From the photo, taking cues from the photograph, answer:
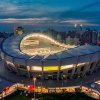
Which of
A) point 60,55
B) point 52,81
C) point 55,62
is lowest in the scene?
point 52,81

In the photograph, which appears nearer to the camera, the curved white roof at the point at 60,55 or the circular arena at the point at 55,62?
the curved white roof at the point at 60,55

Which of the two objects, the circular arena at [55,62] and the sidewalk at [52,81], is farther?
the sidewalk at [52,81]

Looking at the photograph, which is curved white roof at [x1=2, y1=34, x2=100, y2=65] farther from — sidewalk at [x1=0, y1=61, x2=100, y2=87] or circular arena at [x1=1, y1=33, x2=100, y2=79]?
sidewalk at [x1=0, y1=61, x2=100, y2=87]

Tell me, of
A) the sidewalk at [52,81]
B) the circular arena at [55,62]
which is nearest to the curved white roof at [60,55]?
the circular arena at [55,62]

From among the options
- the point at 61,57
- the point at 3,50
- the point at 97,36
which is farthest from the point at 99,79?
the point at 97,36

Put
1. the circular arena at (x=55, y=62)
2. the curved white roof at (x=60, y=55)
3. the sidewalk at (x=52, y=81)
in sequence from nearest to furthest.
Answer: the curved white roof at (x=60, y=55) → the circular arena at (x=55, y=62) → the sidewalk at (x=52, y=81)

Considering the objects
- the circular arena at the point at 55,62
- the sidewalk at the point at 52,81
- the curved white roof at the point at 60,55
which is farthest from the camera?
the sidewalk at the point at 52,81

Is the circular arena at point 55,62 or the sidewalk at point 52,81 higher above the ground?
the circular arena at point 55,62

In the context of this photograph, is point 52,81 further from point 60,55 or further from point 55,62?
point 60,55

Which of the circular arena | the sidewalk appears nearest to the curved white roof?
the circular arena

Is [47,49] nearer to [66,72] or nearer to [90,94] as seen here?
[66,72]

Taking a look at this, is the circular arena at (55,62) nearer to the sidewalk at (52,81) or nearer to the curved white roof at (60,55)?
the curved white roof at (60,55)

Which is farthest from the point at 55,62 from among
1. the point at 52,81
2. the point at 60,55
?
the point at 52,81
